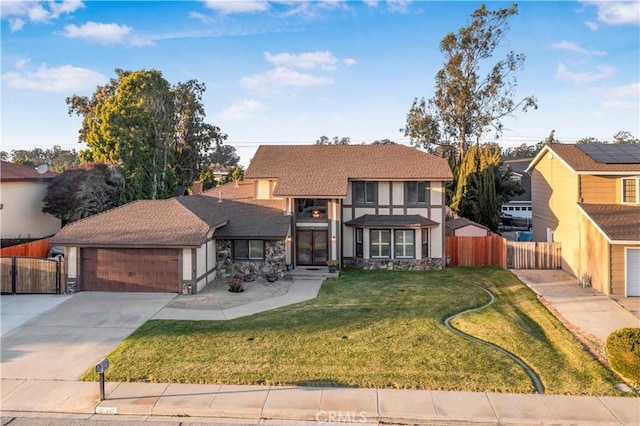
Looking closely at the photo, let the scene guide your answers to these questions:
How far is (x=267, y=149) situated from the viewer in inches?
1002

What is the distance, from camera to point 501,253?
70.8 feet

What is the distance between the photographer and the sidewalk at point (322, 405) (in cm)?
778

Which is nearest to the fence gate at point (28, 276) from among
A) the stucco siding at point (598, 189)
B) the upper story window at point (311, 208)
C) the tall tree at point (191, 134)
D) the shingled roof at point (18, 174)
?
the shingled roof at point (18, 174)

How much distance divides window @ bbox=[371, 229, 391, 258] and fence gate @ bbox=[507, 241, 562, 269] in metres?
6.26

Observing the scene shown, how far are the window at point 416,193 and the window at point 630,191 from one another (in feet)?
29.1

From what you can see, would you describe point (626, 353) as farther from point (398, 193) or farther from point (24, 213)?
point (24, 213)

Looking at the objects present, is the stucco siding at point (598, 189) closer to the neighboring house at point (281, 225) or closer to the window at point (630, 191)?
the window at point (630, 191)

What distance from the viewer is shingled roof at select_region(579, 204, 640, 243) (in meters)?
15.5

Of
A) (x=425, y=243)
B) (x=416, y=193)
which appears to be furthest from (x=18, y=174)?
(x=425, y=243)

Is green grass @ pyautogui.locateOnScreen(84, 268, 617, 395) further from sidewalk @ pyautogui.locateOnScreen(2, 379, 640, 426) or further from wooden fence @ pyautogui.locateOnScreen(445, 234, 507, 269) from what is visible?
wooden fence @ pyautogui.locateOnScreen(445, 234, 507, 269)

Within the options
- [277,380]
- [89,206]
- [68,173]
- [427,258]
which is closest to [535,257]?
[427,258]

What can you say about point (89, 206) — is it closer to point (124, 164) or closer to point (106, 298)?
point (124, 164)

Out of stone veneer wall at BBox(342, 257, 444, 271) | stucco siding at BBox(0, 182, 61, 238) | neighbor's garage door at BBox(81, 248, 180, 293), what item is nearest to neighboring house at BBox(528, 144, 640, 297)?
stone veneer wall at BBox(342, 257, 444, 271)

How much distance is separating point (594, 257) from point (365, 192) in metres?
Result: 10.9
